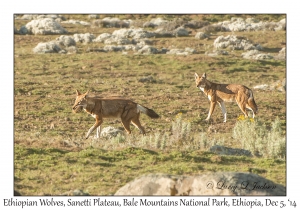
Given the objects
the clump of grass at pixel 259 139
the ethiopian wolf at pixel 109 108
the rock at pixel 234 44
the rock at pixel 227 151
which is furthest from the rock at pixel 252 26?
the rock at pixel 227 151

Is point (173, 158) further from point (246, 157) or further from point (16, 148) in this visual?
point (16, 148)

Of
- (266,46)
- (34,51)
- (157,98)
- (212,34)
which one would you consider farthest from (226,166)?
(212,34)

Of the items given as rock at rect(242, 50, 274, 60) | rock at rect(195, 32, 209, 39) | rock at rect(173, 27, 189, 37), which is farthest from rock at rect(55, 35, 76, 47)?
rock at rect(242, 50, 274, 60)

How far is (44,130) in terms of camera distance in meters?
22.5

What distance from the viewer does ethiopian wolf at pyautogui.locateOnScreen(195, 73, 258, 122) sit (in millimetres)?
24031

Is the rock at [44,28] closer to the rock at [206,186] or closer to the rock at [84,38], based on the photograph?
the rock at [84,38]

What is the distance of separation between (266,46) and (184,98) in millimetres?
20356

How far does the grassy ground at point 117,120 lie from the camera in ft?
48.9

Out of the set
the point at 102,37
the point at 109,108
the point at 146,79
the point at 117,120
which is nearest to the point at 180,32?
the point at 102,37

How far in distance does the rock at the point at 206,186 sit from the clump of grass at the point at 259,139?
17.9ft

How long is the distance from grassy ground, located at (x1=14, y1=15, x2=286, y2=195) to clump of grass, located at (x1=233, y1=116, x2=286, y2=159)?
1.97 ft

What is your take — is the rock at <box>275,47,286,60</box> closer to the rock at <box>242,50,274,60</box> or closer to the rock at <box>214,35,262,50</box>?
the rock at <box>242,50,274,60</box>

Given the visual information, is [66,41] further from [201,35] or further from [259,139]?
[259,139]

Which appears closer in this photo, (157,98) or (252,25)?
(157,98)
